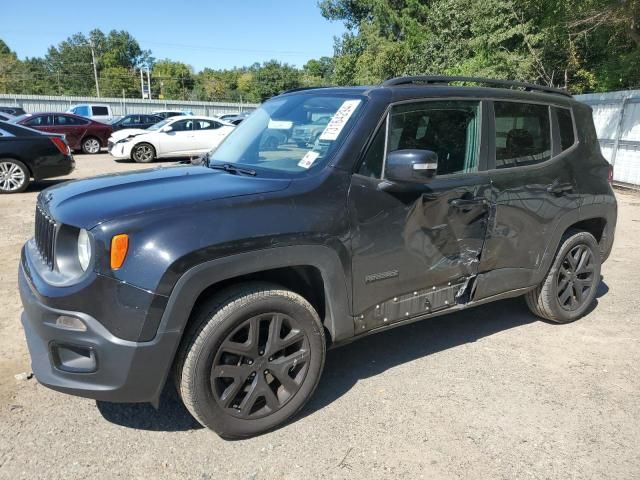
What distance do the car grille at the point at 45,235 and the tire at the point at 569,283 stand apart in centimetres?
354

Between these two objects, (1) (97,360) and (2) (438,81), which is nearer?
(1) (97,360)

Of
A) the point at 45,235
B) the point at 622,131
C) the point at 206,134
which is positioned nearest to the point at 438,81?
the point at 45,235

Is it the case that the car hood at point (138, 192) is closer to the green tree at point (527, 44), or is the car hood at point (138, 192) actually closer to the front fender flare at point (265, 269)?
the front fender flare at point (265, 269)

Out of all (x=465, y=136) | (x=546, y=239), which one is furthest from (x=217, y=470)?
(x=546, y=239)

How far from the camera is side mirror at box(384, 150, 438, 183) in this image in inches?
113

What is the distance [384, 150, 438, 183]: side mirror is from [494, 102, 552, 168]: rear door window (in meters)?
0.96

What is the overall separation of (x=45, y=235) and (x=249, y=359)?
1.30 metres

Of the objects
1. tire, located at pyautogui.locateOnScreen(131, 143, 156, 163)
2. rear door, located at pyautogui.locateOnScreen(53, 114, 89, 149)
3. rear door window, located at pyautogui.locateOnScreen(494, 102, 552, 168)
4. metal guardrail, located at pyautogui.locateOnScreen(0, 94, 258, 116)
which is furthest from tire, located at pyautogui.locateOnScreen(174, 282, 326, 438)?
metal guardrail, located at pyautogui.locateOnScreen(0, 94, 258, 116)

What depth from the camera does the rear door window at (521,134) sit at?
3668mm

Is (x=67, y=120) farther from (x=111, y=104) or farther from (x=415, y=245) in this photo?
(x=415, y=245)

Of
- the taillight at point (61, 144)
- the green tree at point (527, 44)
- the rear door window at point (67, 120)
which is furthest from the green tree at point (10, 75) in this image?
the taillight at point (61, 144)

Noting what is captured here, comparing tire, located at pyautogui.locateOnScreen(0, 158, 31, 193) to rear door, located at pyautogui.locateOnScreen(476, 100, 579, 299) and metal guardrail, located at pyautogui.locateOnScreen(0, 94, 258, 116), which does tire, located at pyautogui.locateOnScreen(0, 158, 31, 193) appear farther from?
metal guardrail, located at pyautogui.locateOnScreen(0, 94, 258, 116)

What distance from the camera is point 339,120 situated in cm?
A: 311

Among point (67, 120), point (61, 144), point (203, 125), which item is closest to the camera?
point (61, 144)
